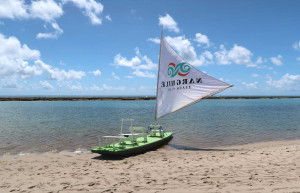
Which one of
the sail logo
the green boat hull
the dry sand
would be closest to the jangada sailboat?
the sail logo

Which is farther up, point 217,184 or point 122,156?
point 217,184

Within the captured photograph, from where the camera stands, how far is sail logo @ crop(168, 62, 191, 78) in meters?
19.6

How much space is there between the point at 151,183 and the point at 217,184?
263 centimetres

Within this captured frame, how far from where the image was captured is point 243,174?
9.33m

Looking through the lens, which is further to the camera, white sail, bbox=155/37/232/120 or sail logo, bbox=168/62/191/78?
sail logo, bbox=168/62/191/78

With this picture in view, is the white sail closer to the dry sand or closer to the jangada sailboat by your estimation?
the jangada sailboat

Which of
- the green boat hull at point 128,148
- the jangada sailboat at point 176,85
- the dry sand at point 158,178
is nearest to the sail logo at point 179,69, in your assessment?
the jangada sailboat at point 176,85

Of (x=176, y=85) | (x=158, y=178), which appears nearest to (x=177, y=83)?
(x=176, y=85)

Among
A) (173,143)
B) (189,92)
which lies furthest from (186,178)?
(173,143)

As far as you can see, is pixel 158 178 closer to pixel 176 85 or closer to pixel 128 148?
pixel 128 148

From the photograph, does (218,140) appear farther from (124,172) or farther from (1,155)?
(1,155)

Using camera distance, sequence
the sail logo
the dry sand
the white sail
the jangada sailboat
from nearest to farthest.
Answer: the dry sand → the jangada sailboat → the white sail → the sail logo

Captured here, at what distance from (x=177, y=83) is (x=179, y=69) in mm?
1302

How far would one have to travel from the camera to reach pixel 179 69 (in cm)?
1970
